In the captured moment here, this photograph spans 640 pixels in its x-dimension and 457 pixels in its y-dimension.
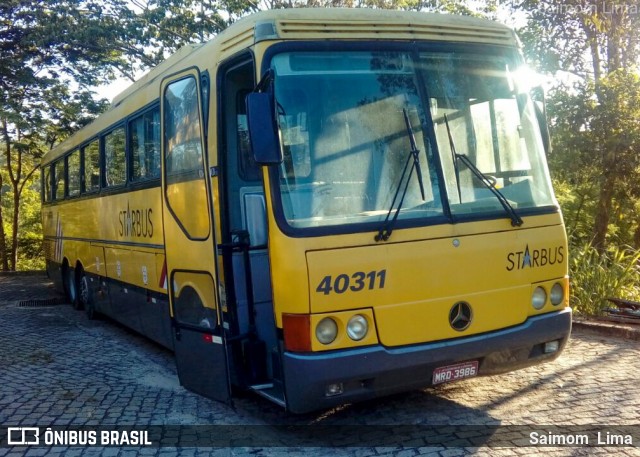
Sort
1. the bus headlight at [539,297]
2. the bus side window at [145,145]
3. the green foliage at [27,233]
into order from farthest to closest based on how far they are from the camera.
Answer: the green foliage at [27,233] → the bus side window at [145,145] → the bus headlight at [539,297]

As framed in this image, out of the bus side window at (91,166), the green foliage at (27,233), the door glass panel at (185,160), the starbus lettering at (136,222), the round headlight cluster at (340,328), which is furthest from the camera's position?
the green foliage at (27,233)

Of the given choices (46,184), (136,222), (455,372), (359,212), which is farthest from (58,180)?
(455,372)

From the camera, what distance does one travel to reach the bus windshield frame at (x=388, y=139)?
15.7ft

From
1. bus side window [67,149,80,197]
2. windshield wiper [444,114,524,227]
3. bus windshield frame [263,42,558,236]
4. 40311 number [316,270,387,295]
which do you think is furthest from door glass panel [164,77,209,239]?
bus side window [67,149,80,197]

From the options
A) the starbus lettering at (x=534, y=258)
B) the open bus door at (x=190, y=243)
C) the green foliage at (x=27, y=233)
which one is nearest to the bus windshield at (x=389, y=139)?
the starbus lettering at (x=534, y=258)

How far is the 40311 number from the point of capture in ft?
15.0

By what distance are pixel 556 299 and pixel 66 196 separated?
9.73 m

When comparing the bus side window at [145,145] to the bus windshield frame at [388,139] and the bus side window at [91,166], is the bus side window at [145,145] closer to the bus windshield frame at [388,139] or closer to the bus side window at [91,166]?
the bus side window at [91,166]

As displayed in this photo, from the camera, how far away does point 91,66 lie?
2039cm

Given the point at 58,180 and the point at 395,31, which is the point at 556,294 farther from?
the point at 58,180

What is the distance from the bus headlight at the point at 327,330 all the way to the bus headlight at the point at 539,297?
170cm

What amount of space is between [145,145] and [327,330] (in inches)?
161

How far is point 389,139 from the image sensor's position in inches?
198

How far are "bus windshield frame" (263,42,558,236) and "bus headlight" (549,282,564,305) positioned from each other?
62cm
